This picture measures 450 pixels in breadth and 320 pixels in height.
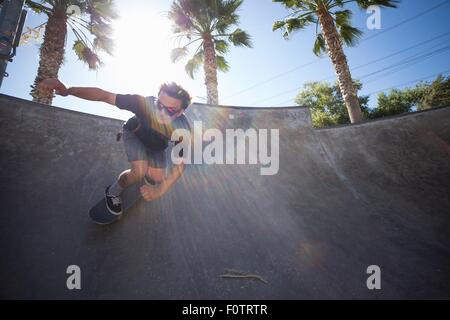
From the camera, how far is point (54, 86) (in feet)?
6.57

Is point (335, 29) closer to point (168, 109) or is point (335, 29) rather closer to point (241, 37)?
point (241, 37)

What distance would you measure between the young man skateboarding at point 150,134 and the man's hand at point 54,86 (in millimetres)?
377

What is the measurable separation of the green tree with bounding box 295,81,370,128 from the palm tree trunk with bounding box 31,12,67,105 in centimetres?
2178

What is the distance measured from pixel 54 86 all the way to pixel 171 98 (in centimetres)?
104

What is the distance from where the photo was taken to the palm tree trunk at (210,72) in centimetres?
1036

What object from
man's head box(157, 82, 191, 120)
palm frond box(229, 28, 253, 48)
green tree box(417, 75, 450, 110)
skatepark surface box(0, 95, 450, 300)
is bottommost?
skatepark surface box(0, 95, 450, 300)

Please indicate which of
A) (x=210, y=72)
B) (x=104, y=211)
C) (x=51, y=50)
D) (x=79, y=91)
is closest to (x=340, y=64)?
(x=210, y=72)

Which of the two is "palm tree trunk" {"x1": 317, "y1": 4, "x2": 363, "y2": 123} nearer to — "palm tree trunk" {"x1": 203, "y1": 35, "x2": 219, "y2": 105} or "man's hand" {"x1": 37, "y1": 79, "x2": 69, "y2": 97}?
"palm tree trunk" {"x1": 203, "y1": 35, "x2": 219, "y2": 105}

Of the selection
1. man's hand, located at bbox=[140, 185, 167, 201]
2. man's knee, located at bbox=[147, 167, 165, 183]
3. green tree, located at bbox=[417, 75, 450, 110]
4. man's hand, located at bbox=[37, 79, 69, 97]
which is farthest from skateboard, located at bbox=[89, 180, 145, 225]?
green tree, located at bbox=[417, 75, 450, 110]

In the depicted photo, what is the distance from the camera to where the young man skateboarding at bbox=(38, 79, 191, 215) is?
98.2 inches

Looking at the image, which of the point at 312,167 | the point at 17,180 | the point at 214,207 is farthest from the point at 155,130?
the point at 312,167

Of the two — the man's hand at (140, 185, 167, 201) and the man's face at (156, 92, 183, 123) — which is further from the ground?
the man's face at (156, 92, 183, 123)

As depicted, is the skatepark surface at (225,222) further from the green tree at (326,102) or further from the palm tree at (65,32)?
the green tree at (326,102)

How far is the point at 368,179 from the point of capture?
176 inches
